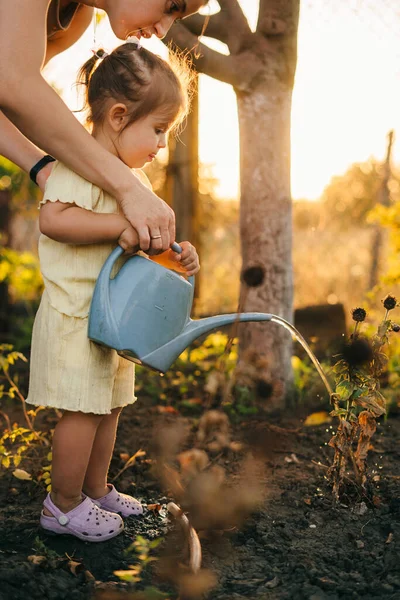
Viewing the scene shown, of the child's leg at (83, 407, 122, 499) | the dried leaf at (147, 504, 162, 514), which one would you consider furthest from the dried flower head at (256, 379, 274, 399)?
the child's leg at (83, 407, 122, 499)

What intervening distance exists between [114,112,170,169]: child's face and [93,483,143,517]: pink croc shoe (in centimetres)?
109

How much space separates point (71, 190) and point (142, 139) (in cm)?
26

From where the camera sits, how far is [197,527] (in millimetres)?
2041

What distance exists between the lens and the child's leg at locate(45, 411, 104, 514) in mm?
1889

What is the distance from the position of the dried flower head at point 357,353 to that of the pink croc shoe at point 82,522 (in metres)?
0.91

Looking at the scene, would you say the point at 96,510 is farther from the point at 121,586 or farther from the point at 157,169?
the point at 157,169

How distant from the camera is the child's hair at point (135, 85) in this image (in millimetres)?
1816

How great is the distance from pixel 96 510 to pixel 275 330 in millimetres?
1573

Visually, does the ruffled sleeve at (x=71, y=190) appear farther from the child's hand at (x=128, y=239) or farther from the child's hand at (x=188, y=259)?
the child's hand at (x=188, y=259)

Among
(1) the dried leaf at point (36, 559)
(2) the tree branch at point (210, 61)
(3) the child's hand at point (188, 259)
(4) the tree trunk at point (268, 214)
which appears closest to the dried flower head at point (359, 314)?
(3) the child's hand at point (188, 259)

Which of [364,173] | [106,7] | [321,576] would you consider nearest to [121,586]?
[321,576]

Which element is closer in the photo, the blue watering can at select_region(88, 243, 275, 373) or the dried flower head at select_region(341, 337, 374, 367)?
the blue watering can at select_region(88, 243, 275, 373)

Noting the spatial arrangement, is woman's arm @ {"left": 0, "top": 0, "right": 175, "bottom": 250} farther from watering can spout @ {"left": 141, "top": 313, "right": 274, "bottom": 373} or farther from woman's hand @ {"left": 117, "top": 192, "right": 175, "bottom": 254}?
watering can spout @ {"left": 141, "top": 313, "right": 274, "bottom": 373}

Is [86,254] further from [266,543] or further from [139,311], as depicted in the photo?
[266,543]
